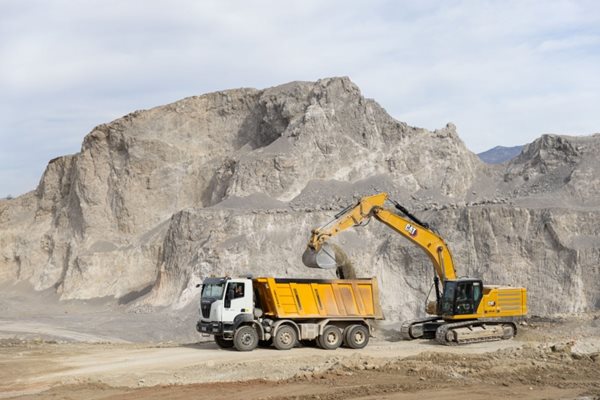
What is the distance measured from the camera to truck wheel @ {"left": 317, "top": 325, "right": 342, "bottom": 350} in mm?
20234

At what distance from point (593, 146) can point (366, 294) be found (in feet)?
74.4

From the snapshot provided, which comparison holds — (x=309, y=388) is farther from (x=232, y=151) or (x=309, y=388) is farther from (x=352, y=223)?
→ (x=232, y=151)

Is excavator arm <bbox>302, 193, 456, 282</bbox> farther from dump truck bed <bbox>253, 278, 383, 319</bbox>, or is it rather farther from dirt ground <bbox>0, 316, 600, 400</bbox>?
dirt ground <bbox>0, 316, 600, 400</bbox>

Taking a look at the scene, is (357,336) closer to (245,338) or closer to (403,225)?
(245,338)

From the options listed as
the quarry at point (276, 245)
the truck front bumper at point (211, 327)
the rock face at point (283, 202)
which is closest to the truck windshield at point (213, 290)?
the truck front bumper at point (211, 327)

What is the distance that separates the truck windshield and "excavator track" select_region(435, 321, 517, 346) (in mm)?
6328

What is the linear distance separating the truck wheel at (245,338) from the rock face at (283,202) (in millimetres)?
13705

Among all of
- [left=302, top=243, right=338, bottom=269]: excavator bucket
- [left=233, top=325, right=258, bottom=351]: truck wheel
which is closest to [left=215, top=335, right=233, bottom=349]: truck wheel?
[left=233, top=325, right=258, bottom=351]: truck wheel

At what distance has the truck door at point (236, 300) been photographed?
19422 millimetres

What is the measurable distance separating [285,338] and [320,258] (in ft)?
7.67

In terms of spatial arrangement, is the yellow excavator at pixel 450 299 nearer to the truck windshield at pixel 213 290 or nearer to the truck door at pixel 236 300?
the truck door at pixel 236 300

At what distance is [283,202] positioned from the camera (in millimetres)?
42375

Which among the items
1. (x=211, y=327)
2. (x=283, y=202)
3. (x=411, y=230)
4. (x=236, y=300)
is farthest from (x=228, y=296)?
(x=283, y=202)

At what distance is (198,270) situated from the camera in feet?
122
